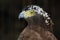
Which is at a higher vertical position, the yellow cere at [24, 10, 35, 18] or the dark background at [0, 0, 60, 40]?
the yellow cere at [24, 10, 35, 18]

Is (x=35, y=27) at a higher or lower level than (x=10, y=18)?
higher

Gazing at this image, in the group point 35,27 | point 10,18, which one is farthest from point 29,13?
point 10,18

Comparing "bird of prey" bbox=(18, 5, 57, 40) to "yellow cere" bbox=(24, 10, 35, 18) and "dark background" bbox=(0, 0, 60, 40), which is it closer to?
"yellow cere" bbox=(24, 10, 35, 18)

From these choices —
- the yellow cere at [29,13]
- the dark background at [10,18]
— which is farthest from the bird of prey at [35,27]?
the dark background at [10,18]

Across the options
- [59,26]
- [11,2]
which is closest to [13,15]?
[11,2]

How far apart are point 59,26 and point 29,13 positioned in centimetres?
90

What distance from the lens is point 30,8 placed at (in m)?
0.75

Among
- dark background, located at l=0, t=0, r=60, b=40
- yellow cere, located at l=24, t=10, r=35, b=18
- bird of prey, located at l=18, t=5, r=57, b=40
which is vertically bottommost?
dark background, located at l=0, t=0, r=60, b=40

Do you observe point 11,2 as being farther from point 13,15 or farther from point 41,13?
point 41,13

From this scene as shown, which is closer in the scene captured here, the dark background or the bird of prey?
the bird of prey

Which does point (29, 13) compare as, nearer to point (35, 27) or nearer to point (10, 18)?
point (35, 27)

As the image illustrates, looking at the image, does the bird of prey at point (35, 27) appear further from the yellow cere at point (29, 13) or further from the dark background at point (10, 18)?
the dark background at point (10, 18)

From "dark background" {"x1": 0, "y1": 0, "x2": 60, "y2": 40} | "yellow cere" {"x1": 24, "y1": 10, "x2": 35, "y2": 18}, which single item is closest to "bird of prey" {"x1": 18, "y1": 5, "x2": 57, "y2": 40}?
"yellow cere" {"x1": 24, "y1": 10, "x2": 35, "y2": 18}

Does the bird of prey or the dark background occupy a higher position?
the bird of prey
